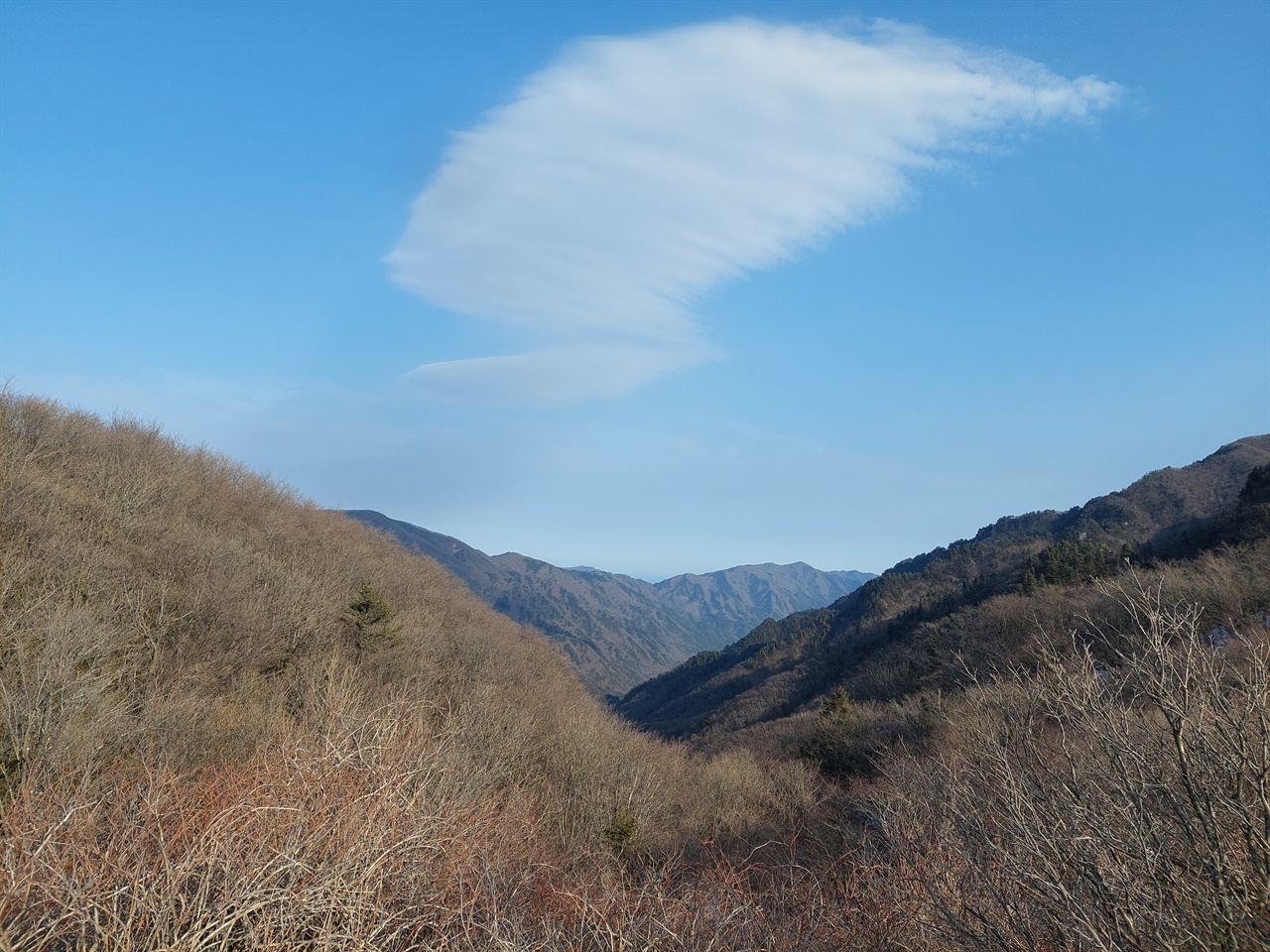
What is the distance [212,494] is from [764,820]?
1412 inches

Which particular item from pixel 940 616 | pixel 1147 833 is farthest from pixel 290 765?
pixel 940 616

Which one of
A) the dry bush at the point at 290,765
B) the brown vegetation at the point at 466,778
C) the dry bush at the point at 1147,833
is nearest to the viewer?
the dry bush at the point at 1147,833

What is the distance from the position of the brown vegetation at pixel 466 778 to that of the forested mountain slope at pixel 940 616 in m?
16.0

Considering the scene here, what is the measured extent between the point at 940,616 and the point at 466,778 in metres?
69.9

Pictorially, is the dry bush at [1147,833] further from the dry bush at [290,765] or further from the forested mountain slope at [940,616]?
the forested mountain slope at [940,616]

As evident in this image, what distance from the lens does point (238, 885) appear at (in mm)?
6883

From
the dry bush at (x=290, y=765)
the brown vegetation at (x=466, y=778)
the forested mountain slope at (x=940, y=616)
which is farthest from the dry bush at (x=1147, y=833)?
the forested mountain slope at (x=940, y=616)

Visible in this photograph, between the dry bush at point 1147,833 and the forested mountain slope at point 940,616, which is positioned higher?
the dry bush at point 1147,833

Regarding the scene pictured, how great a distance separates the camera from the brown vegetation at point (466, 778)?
223 inches

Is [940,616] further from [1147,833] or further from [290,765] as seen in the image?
[1147,833]

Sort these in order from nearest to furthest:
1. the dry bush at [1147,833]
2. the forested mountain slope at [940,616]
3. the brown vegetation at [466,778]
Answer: the dry bush at [1147,833]
the brown vegetation at [466,778]
the forested mountain slope at [940,616]

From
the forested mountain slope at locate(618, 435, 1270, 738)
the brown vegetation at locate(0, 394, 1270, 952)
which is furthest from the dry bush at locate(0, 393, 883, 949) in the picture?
the forested mountain slope at locate(618, 435, 1270, 738)

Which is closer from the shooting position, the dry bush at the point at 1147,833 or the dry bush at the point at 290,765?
the dry bush at the point at 1147,833

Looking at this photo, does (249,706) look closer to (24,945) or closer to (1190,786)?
(24,945)
